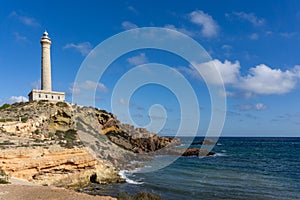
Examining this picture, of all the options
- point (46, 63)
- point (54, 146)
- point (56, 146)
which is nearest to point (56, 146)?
point (56, 146)

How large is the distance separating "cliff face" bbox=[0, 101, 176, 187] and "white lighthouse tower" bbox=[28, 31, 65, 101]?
11.1 feet

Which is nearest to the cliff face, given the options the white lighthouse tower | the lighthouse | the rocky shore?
the rocky shore

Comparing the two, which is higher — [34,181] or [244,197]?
[34,181]

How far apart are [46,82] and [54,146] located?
2751 centimetres

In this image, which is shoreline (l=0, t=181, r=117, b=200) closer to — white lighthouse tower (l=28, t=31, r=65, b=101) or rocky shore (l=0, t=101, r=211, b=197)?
rocky shore (l=0, t=101, r=211, b=197)

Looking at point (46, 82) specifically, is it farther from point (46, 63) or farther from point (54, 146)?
point (54, 146)

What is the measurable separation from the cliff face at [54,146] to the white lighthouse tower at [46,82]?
3.39 meters

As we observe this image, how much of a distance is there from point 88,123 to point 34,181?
2419cm

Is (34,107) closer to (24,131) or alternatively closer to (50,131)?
(50,131)

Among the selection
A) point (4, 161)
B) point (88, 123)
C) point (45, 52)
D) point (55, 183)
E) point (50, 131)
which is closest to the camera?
point (4, 161)

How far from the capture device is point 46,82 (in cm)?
4575

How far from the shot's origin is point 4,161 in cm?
1741

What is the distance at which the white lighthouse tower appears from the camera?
43.4m

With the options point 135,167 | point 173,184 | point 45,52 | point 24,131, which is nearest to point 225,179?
point 173,184
